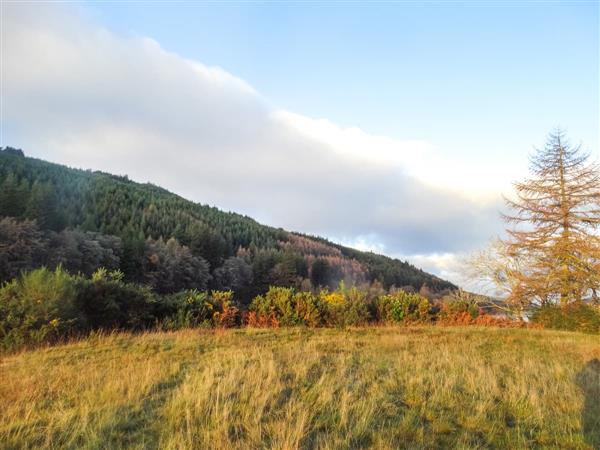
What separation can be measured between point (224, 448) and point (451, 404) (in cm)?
370

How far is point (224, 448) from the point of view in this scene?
4.07m

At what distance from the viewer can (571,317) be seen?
2356 cm

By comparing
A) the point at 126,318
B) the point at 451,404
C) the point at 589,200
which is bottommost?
the point at 126,318

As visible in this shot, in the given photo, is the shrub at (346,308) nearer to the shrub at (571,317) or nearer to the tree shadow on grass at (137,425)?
the shrub at (571,317)

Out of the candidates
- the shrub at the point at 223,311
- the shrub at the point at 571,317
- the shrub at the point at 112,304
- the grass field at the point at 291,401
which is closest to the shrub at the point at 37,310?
the shrub at the point at 112,304

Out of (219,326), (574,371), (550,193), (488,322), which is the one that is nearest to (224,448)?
(574,371)

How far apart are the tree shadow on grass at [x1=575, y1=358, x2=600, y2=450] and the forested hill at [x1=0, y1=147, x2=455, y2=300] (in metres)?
50.6

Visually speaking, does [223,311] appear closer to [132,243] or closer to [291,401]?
[291,401]

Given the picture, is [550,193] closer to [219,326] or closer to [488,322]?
[488,322]

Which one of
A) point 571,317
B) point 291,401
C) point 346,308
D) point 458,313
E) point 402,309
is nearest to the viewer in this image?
point 291,401

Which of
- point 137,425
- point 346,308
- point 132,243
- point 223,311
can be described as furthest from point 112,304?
point 132,243

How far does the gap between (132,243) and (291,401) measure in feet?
215

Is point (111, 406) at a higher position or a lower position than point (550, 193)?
lower

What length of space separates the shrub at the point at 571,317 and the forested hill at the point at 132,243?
5072cm
